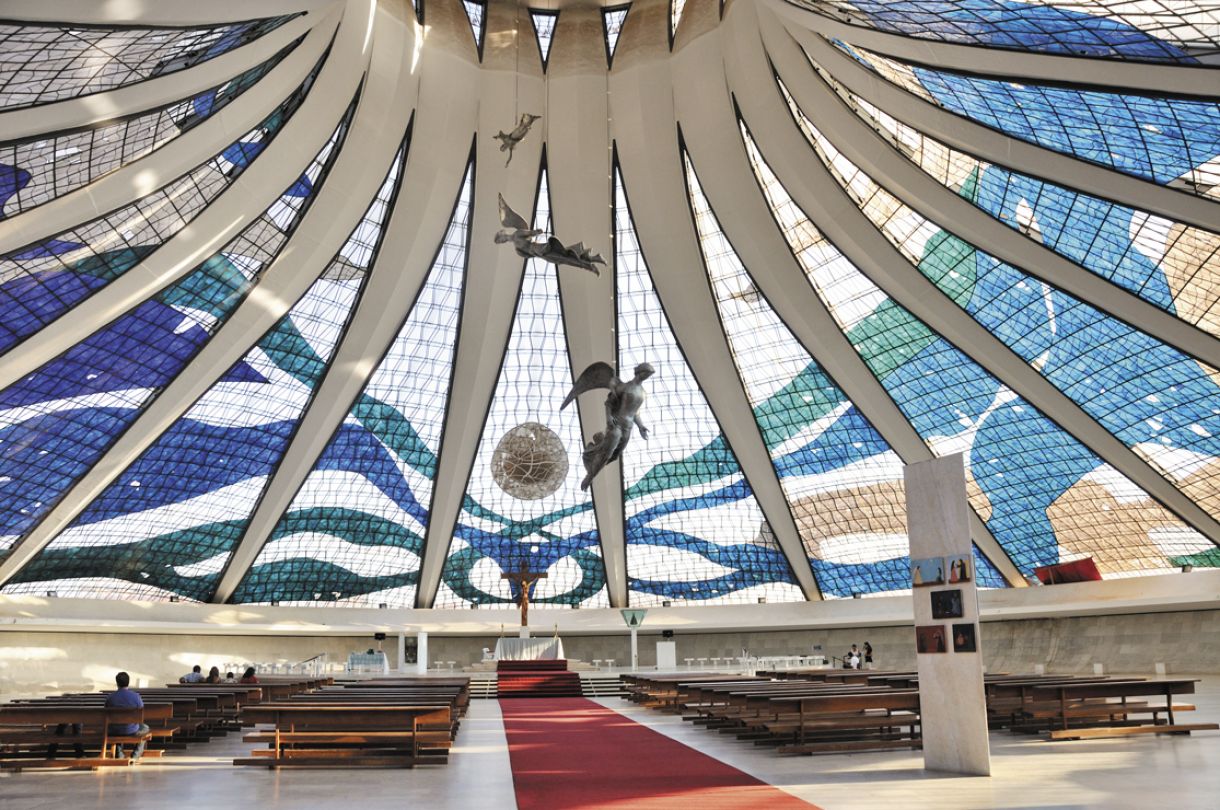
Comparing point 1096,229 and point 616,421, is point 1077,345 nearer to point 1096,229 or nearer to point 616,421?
point 1096,229

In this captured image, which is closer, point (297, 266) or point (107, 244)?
point (107, 244)

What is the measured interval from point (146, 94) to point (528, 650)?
73.1ft

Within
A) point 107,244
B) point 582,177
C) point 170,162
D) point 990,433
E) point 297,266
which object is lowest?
point 990,433

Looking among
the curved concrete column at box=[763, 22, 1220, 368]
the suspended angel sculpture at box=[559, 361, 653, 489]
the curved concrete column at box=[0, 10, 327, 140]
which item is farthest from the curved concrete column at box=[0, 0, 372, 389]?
the curved concrete column at box=[763, 22, 1220, 368]

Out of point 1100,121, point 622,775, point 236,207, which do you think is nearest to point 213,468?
point 236,207

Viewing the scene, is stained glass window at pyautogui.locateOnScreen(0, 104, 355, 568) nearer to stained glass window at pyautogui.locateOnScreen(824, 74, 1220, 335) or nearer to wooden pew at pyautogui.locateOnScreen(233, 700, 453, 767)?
stained glass window at pyautogui.locateOnScreen(824, 74, 1220, 335)

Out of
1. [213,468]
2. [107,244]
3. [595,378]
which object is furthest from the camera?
[213,468]

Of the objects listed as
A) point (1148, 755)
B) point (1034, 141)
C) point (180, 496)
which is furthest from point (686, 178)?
point (1148, 755)

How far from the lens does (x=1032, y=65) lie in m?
18.8

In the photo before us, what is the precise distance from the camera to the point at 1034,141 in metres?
21.5

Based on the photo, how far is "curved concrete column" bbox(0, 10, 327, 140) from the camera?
1816 cm

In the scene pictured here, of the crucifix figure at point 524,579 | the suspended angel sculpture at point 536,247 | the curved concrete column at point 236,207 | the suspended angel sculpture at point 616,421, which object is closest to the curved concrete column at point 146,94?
the curved concrete column at point 236,207

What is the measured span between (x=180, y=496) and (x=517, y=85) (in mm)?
17796

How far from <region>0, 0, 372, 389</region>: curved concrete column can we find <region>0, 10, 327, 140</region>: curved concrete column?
242 cm
